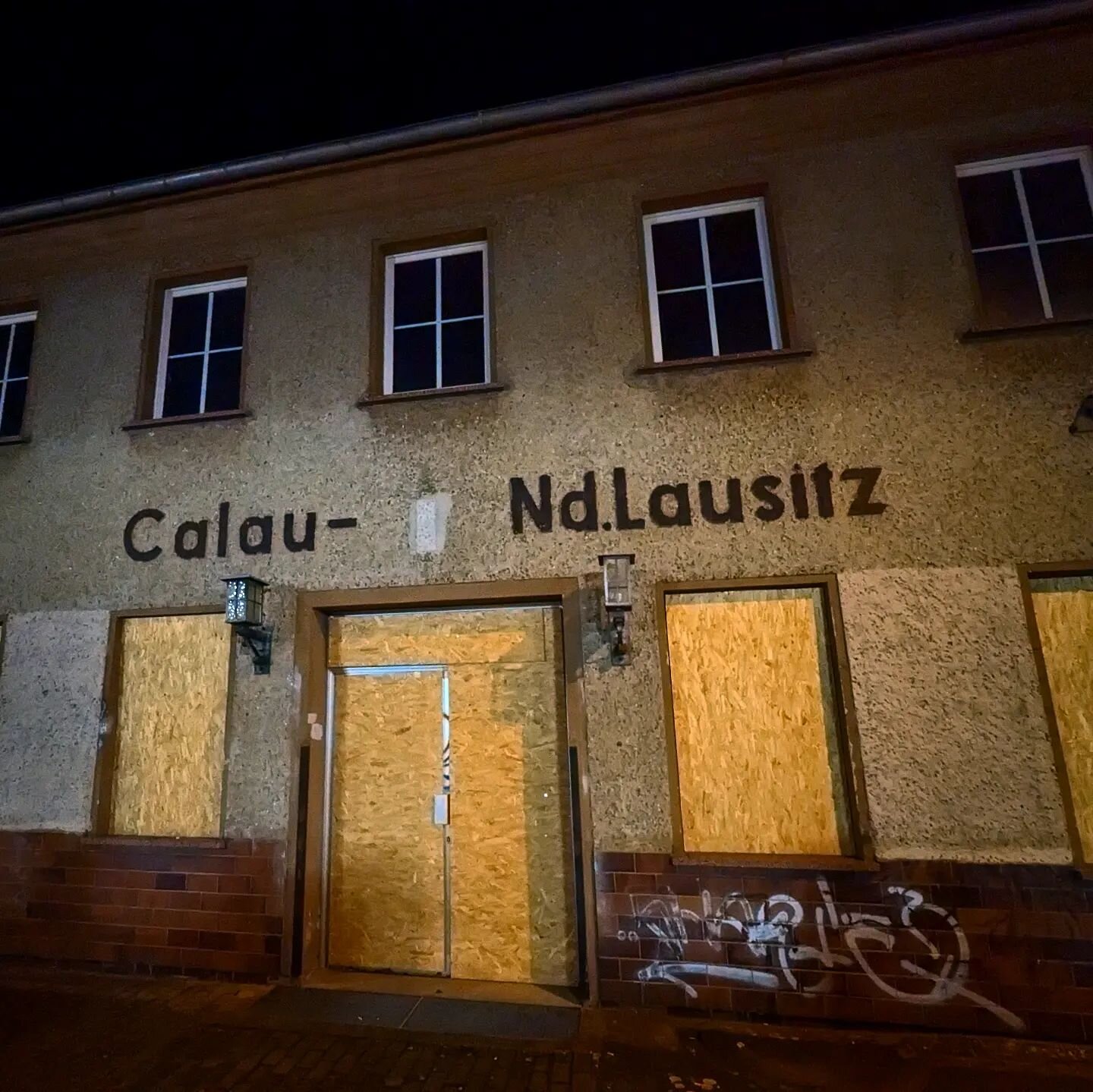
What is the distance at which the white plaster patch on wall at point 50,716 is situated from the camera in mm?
5051

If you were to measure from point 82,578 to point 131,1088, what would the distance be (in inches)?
142

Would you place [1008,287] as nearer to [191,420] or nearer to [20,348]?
[191,420]

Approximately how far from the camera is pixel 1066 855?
12.6ft

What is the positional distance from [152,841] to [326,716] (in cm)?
152

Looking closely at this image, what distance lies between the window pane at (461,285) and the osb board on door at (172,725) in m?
3.13

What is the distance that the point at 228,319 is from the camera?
5918 millimetres

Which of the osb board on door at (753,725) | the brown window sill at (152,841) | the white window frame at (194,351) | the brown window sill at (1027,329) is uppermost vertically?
the white window frame at (194,351)

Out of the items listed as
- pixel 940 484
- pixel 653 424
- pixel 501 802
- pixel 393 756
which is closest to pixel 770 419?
pixel 653 424

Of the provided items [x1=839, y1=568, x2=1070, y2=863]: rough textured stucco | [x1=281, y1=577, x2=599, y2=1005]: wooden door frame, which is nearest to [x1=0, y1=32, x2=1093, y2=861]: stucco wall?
[x1=839, y1=568, x2=1070, y2=863]: rough textured stucco

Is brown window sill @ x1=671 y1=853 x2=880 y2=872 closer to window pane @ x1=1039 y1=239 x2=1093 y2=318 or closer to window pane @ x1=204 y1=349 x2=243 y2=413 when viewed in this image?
window pane @ x1=1039 y1=239 x2=1093 y2=318

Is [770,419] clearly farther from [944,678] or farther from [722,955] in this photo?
[722,955]

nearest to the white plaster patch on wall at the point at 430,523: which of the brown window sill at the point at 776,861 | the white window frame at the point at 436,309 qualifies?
the white window frame at the point at 436,309

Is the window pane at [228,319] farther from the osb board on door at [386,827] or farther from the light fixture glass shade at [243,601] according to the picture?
the osb board on door at [386,827]

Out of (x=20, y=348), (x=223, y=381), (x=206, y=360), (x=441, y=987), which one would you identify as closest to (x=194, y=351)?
(x=206, y=360)
